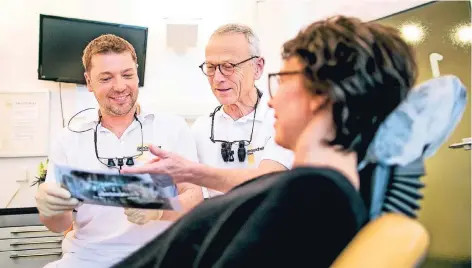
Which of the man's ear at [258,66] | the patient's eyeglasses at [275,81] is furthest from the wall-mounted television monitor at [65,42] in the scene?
the patient's eyeglasses at [275,81]

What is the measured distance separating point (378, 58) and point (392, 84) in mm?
48

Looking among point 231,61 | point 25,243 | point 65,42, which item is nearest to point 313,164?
point 231,61

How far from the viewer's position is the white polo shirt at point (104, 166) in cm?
155

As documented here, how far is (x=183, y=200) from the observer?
4.96 feet

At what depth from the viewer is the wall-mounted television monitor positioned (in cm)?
286

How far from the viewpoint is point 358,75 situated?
0.78 meters

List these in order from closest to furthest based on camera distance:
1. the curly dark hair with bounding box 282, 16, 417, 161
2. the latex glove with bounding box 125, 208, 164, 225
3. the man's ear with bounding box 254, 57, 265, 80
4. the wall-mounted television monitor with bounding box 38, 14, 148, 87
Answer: the curly dark hair with bounding box 282, 16, 417, 161 → the latex glove with bounding box 125, 208, 164, 225 → the man's ear with bounding box 254, 57, 265, 80 → the wall-mounted television monitor with bounding box 38, 14, 148, 87

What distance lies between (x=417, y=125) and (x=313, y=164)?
0.18m

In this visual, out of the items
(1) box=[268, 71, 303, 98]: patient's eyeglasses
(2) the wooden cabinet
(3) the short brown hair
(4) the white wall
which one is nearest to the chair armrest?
(1) box=[268, 71, 303, 98]: patient's eyeglasses

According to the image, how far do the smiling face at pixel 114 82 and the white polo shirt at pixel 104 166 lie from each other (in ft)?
0.24

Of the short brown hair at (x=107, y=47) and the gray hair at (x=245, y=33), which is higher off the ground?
the gray hair at (x=245, y=33)

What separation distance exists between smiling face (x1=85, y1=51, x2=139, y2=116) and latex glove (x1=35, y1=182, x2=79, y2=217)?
411 mm

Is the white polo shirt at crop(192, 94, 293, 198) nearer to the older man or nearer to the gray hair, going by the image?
the older man

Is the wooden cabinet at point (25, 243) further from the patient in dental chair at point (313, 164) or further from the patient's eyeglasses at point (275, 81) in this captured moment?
the patient's eyeglasses at point (275, 81)
